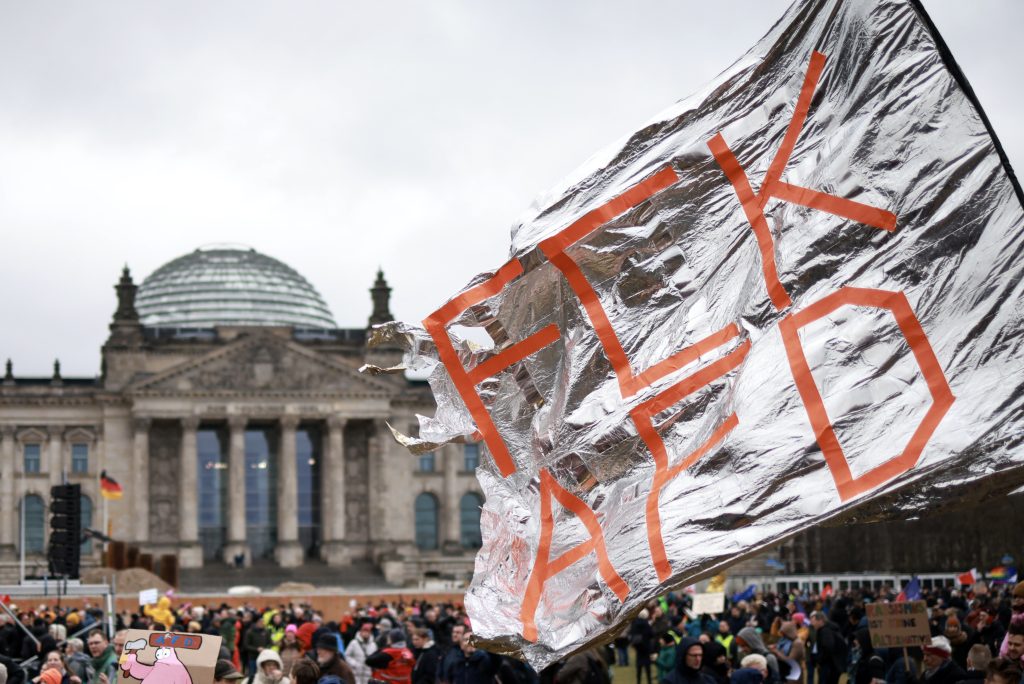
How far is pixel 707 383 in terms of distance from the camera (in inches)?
249

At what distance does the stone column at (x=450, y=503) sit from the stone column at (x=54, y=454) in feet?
69.1

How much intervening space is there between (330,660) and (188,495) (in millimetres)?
71940

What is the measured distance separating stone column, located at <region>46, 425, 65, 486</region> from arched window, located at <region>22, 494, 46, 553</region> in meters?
1.45

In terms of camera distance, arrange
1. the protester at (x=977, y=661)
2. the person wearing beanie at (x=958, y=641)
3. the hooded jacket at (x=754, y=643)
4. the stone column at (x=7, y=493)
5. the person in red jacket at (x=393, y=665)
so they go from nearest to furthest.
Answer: the protester at (x=977, y=661), the person wearing beanie at (x=958, y=641), the person in red jacket at (x=393, y=665), the hooded jacket at (x=754, y=643), the stone column at (x=7, y=493)

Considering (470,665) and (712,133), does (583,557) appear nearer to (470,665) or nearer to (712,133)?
(712,133)

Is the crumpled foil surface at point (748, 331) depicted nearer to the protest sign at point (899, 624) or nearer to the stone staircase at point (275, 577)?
the protest sign at point (899, 624)

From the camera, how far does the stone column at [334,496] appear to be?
3260 inches

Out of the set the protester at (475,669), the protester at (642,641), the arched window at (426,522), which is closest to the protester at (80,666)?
the protester at (475,669)

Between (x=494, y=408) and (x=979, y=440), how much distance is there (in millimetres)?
2583

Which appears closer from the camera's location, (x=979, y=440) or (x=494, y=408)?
(x=979, y=440)

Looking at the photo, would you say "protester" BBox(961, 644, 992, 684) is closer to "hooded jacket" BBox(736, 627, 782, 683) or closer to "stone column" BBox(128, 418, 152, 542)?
"hooded jacket" BBox(736, 627, 782, 683)

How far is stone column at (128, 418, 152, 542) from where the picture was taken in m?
81.2

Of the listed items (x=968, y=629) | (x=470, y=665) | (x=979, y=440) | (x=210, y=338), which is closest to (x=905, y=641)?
(x=470, y=665)

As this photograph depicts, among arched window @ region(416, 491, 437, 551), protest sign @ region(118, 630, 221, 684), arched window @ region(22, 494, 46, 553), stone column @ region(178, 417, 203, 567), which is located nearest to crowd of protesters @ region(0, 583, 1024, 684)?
protest sign @ region(118, 630, 221, 684)
